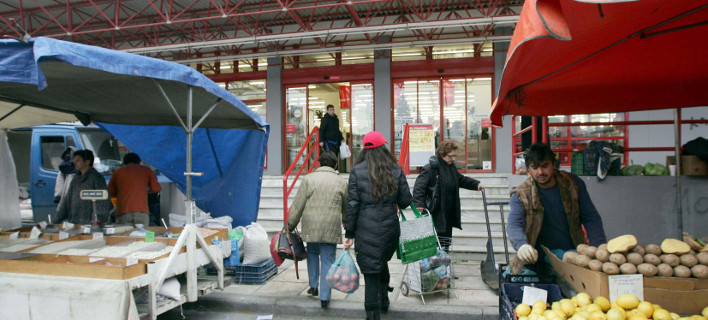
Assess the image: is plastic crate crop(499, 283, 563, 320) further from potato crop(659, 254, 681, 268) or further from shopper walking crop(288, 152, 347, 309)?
shopper walking crop(288, 152, 347, 309)

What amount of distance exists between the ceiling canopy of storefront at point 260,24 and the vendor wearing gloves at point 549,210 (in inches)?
280

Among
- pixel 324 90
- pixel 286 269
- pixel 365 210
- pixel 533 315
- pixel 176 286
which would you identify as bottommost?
pixel 286 269

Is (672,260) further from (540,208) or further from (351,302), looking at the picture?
(351,302)

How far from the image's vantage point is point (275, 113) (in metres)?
13.1

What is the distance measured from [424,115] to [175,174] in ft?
25.7

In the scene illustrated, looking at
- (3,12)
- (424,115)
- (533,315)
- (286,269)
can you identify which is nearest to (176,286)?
(286,269)

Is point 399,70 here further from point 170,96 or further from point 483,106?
point 170,96

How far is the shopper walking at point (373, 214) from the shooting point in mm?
3992

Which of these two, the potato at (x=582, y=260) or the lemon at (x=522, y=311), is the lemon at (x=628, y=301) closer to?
the potato at (x=582, y=260)

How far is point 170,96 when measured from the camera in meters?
4.87

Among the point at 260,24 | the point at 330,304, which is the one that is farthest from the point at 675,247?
the point at 260,24

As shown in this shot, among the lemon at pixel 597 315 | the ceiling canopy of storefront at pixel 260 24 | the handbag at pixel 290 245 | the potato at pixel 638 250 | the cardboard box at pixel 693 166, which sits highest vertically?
the ceiling canopy of storefront at pixel 260 24

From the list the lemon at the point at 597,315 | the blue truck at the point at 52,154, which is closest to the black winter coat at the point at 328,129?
the blue truck at the point at 52,154

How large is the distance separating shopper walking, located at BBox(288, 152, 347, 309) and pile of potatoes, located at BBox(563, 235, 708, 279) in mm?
2640
